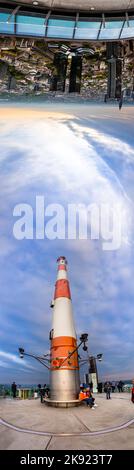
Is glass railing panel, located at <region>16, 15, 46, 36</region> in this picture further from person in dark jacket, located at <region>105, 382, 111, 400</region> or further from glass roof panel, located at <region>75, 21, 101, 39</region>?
person in dark jacket, located at <region>105, 382, 111, 400</region>

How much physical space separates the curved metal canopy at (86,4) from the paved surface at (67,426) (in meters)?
8.13

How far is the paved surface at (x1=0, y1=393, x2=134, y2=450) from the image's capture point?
233 inches

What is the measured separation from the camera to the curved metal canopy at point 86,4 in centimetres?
754

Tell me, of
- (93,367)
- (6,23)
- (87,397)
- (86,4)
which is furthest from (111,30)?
(87,397)

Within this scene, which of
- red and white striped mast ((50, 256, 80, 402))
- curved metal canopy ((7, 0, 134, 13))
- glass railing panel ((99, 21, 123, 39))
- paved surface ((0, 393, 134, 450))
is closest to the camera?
paved surface ((0, 393, 134, 450))

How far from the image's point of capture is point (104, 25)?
816cm

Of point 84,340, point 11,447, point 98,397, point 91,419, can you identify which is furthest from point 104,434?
point 84,340

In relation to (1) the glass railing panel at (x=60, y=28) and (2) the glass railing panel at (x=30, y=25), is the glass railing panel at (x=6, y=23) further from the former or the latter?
(1) the glass railing panel at (x=60, y=28)

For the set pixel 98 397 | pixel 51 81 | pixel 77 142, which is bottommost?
pixel 98 397

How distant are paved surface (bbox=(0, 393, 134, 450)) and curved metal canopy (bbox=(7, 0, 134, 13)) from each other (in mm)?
8135

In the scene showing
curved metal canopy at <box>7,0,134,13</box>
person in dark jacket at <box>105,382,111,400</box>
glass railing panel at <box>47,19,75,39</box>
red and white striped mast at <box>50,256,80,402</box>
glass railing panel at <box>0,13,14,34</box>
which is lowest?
person in dark jacket at <box>105,382,111,400</box>

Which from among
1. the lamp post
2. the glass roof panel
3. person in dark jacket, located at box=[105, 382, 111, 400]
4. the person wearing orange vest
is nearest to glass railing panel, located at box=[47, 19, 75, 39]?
the glass roof panel
